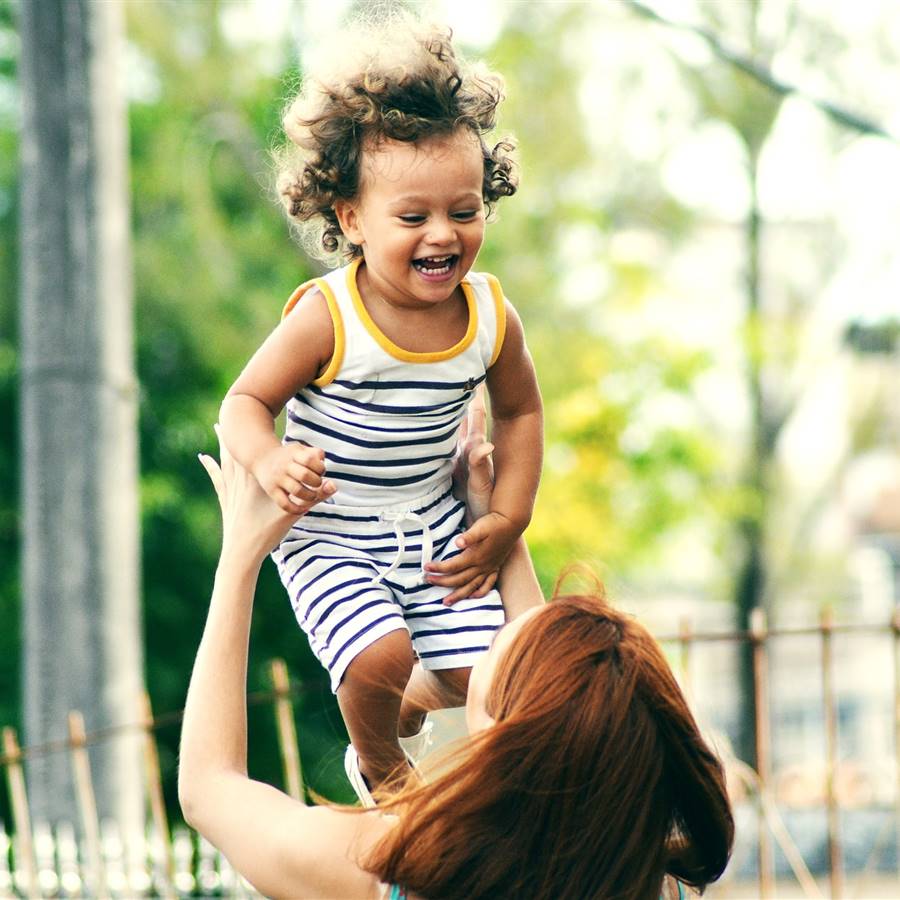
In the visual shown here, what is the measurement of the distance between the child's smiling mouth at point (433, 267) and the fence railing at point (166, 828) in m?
A: 2.20

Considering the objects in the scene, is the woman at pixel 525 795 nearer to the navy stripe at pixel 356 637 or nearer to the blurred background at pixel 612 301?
the navy stripe at pixel 356 637

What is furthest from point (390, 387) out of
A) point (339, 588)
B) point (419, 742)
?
point (419, 742)

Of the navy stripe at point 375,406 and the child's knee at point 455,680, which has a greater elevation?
the navy stripe at point 375,406

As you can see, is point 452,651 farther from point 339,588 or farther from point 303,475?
point 303,475

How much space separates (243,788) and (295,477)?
33cm

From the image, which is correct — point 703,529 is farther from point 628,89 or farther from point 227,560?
point 227,560

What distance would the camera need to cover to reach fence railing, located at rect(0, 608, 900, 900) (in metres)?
3.70

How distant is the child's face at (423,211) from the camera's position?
4.94ft

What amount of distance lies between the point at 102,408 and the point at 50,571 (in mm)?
528

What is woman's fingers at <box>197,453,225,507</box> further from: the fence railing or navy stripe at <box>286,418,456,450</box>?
the fence railing

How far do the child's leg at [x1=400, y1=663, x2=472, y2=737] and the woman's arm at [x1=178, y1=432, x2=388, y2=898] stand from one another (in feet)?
0.90

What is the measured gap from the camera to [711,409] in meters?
12.5

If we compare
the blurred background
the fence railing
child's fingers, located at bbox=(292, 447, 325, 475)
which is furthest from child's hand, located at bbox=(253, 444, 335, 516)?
the blurred background

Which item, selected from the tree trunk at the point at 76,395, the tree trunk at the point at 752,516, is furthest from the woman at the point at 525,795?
the tree trunk at the point at 752,516
